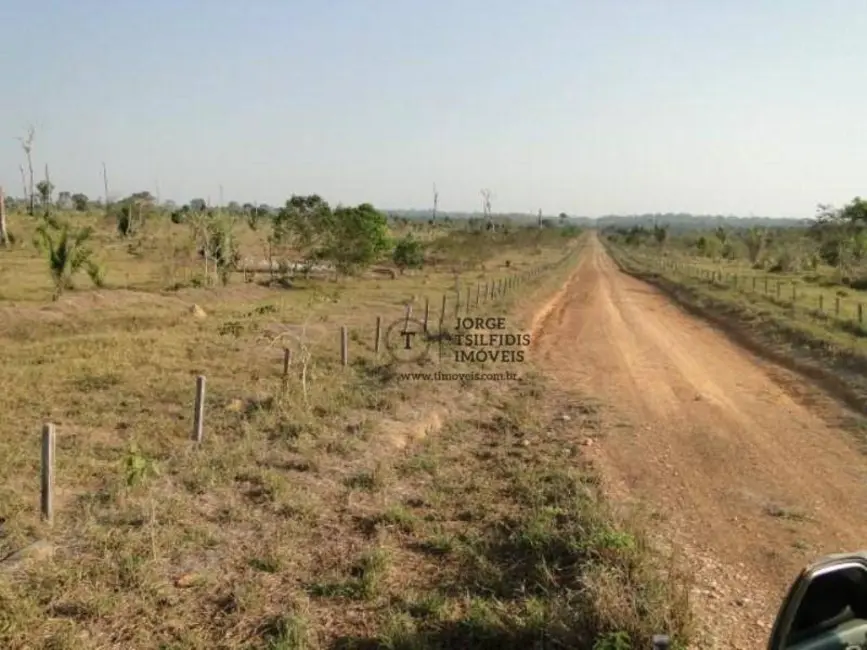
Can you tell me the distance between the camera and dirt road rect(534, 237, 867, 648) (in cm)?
559

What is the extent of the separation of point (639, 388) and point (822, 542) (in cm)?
592

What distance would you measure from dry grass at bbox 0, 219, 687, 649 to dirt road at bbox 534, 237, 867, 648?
2.28ft

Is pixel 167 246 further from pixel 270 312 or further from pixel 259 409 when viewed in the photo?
pixel 259 409

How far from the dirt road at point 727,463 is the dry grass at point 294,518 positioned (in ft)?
2.28

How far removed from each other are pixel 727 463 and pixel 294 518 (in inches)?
195

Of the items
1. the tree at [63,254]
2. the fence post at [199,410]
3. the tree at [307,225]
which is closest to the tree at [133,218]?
the tree at [307,225]

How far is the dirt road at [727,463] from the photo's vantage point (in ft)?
18.3

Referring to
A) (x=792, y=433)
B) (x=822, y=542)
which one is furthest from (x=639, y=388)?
(x=822, y=542)

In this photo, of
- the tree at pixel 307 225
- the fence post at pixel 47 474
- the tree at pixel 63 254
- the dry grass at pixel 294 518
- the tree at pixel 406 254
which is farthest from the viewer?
the tree at pixel 406 254

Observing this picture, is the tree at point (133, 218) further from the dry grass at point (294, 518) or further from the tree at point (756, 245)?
the tree at point (756, 245)

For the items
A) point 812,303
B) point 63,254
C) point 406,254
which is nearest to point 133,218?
point 406,254

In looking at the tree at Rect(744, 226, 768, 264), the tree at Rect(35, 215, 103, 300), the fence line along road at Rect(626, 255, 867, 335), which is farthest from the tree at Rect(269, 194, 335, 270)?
the tree at Rect(744, 226, 768, 264)

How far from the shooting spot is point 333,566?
5.73 m

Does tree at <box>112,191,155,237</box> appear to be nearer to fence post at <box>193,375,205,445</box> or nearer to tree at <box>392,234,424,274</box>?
tree at <box>392,234,424,274</box>
